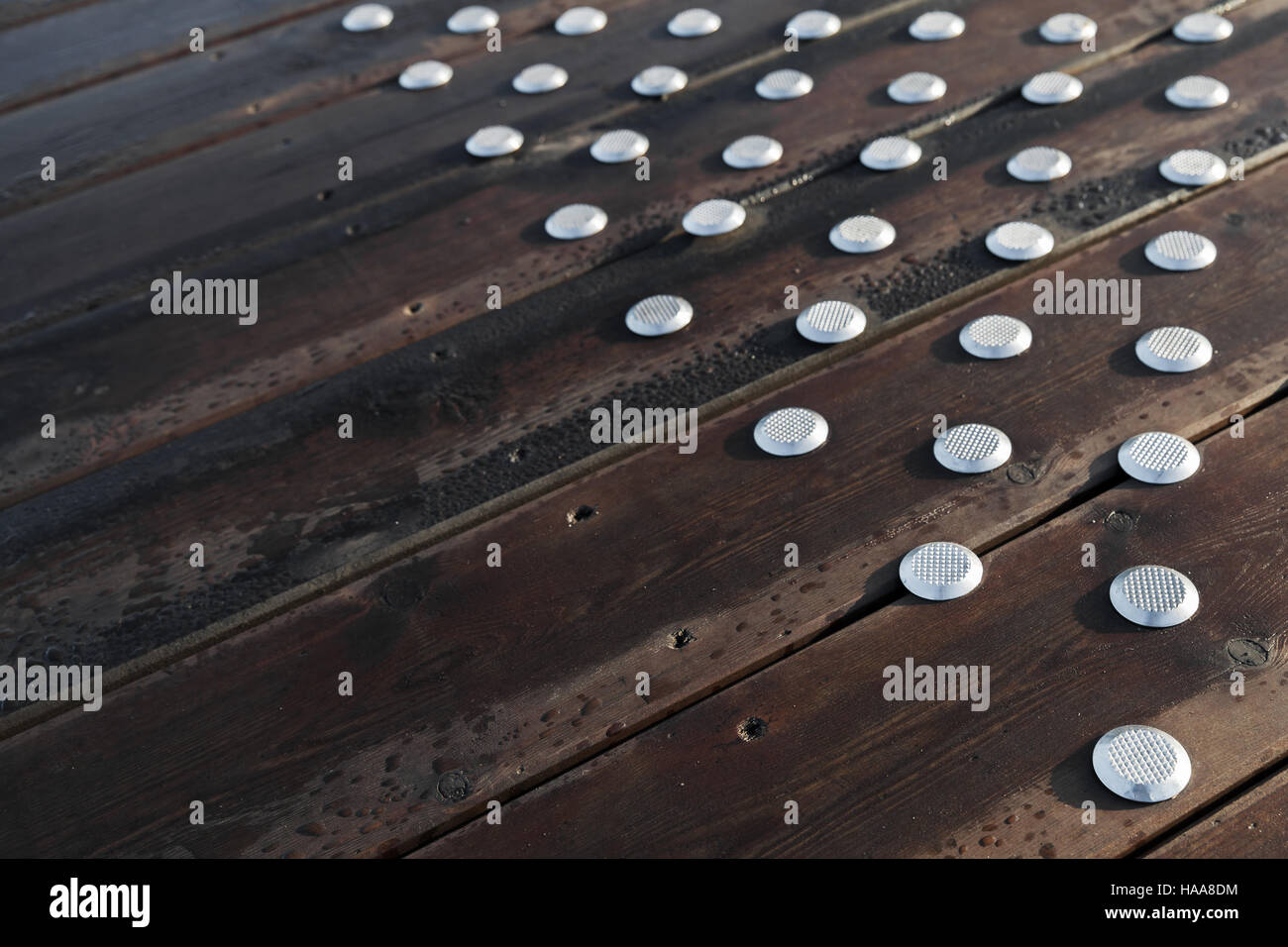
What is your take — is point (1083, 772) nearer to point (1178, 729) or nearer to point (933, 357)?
point (1178, 729)

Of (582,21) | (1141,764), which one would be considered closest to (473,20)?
(582,21)

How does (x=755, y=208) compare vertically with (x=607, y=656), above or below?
above

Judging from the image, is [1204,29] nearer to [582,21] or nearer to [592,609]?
[582,21]

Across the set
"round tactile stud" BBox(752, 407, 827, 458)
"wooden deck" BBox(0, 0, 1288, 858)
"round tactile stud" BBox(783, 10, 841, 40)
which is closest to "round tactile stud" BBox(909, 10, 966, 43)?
"wooden deck" BBox(0, 0, 1288, 858)

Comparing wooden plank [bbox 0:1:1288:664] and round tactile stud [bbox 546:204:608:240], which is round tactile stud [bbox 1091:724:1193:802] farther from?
round tactile stud [bbox 546:204:608:240]
